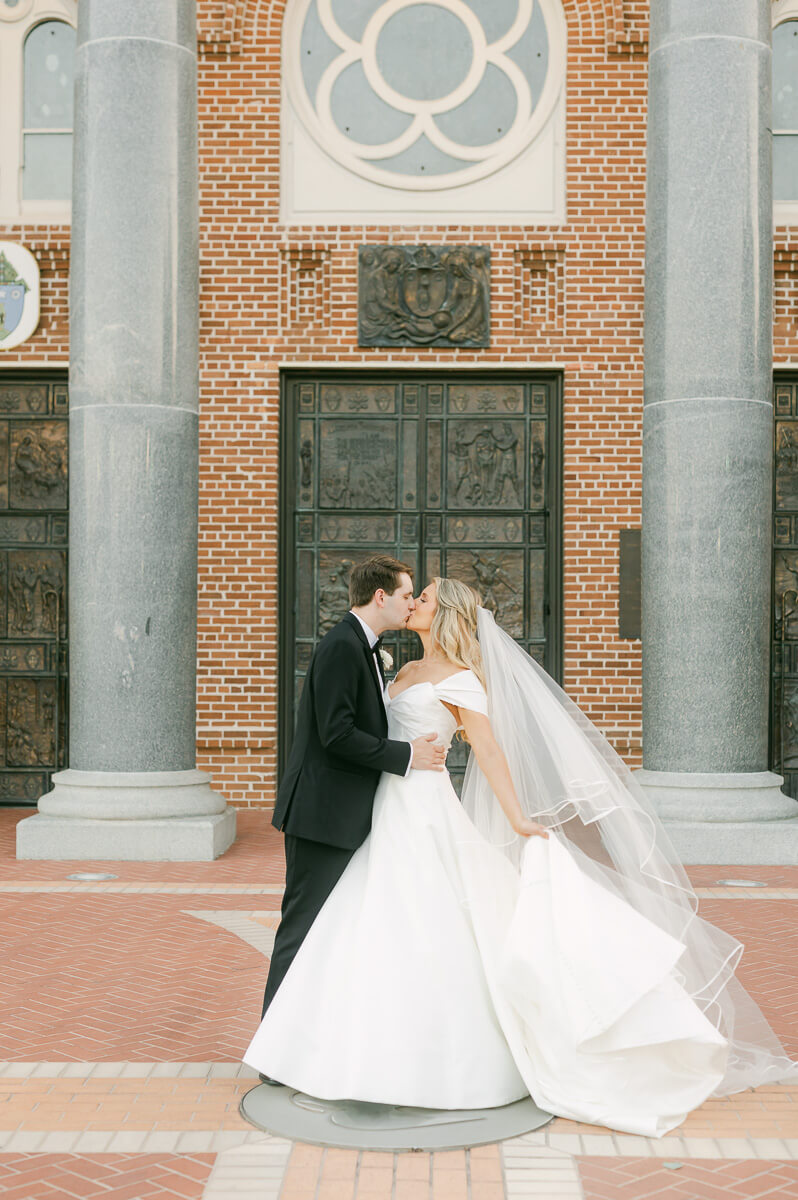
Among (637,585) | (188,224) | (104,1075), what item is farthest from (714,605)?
(104,1075)

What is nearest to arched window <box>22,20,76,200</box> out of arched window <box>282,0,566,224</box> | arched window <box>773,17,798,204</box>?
arched window <box>282,0,566,224</box>

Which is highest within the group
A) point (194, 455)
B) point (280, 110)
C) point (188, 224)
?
point (280, 110)

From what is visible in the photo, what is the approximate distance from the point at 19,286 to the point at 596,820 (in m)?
8.93

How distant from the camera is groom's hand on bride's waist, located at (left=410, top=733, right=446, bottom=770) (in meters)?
4.46

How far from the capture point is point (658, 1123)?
162 inches

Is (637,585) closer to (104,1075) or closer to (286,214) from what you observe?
(286,214)

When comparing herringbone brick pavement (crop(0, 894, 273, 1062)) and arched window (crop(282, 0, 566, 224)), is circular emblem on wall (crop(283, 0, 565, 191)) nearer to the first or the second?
arched window (crop(282, 0, 566, 224))

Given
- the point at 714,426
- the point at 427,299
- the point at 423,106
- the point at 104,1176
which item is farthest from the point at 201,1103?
the point at 423,106

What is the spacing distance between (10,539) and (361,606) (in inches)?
313

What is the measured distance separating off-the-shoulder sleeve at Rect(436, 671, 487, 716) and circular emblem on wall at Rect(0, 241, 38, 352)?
27.6ft

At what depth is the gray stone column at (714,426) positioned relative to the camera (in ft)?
28.9

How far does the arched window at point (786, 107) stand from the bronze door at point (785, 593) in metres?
1.94

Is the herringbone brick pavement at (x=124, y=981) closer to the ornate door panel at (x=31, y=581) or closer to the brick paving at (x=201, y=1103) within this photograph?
the brick paving at (x=201, y=1103)

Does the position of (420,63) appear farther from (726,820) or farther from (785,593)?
(726,820)
